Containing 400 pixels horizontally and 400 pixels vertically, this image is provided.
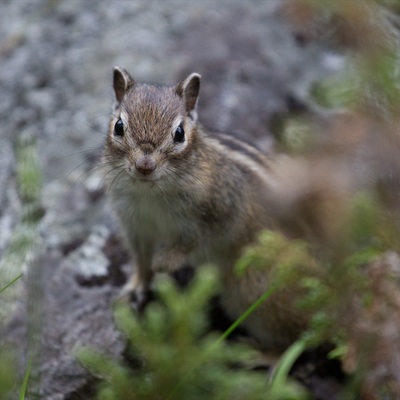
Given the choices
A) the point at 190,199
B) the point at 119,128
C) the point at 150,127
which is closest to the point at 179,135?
the point at 150,127

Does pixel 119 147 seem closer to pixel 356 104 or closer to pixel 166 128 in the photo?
pixel 166 128

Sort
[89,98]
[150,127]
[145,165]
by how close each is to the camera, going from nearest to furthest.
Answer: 1. [145,165]
2. [150,127]
3. [89,98]

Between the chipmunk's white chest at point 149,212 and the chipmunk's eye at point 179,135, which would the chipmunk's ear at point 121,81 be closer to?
the chipmunk's eye at point 179,135

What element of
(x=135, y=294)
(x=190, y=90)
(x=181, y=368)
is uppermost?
(x=190, y=90)

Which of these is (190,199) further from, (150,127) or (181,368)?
(181,368)

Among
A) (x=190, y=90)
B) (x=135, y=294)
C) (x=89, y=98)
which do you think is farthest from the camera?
(x=89, y=98)

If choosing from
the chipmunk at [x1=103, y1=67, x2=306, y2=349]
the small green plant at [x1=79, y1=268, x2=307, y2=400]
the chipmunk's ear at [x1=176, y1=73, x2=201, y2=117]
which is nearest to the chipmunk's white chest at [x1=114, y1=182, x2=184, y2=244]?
the chipmunk at [x1=103, y1=67, x2=306, y2=349]

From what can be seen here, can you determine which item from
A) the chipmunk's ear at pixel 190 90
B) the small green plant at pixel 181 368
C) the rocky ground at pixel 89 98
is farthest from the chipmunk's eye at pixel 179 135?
the small green plant at pixel 181 368
